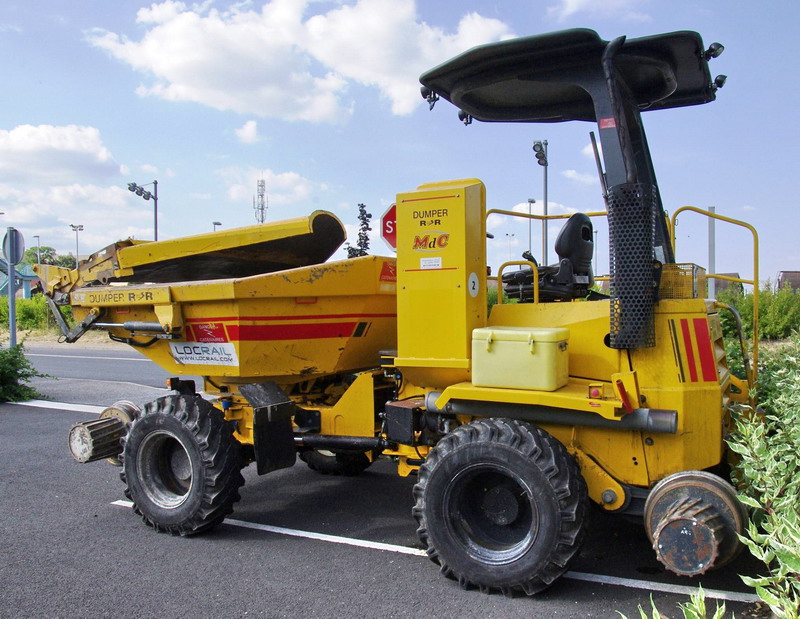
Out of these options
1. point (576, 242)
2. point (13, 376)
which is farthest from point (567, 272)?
point (13, 376)

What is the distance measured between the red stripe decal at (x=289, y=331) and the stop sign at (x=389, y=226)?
76 cm

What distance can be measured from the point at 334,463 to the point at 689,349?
3.69 metres

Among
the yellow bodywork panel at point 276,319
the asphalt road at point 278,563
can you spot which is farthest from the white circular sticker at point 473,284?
the asphalt road at point 278,563

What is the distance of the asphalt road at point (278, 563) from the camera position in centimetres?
359

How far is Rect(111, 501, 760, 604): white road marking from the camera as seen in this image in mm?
3527

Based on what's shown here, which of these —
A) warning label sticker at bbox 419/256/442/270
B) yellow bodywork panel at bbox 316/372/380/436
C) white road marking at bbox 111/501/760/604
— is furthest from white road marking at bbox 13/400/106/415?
warning label sticker at bbox 419/256/442/270

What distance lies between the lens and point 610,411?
11.5 feet

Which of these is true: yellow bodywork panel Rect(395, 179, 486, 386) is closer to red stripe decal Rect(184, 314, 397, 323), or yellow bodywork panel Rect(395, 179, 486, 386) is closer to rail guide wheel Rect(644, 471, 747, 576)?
red stripe decal Rect(184, 314, 397, 323)

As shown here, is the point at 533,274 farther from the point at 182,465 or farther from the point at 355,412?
the point at 182,465

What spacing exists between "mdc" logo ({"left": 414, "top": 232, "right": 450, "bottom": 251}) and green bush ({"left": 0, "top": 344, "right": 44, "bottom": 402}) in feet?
28.2

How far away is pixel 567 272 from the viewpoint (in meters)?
4.45

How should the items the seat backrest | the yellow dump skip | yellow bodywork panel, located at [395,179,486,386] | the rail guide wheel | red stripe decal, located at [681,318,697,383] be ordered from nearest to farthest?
the rail guide wheel
red stripe decal, located at [681,318,697,383]
yellow bodywork panel, located at [395,179,486,386]
the seat backrest
the yellow dump skip

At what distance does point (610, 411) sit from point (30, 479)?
5376 millimetres

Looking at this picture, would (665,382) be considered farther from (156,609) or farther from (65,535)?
(65,535)
